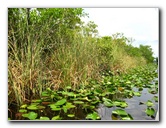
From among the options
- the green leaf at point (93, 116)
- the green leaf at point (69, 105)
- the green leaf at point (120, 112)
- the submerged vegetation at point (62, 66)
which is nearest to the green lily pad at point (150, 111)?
the submerged vegetation at point (62, 66)

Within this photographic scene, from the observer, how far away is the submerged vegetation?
2424mm

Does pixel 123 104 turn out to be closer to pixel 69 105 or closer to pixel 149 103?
pixel 149 103

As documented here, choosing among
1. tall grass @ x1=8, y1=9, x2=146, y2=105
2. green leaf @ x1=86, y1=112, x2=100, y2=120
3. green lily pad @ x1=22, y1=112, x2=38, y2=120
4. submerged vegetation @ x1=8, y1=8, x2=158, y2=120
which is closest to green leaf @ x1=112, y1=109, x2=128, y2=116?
submerged vegetation @ x1=8, y1=8, x2=158, y2=120

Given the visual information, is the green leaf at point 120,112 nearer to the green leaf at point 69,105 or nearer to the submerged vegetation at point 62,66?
the submerged vegetation at point 62,66

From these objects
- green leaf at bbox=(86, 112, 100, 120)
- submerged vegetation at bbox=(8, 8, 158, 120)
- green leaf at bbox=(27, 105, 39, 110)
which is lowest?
green leaf at bbox=(86, 112, 100, 120)

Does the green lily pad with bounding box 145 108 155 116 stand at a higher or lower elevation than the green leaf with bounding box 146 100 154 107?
lower

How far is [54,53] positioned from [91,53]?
36cm

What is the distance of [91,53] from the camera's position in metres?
2.81

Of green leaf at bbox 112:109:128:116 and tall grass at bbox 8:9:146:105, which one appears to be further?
tall grass at bbox 8:9:146:105

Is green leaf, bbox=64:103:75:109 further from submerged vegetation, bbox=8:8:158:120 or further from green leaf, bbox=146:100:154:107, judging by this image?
green leaf, bbox=146:100:154:107

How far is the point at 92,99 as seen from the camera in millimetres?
2557

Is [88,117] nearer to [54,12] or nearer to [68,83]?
[68,83]

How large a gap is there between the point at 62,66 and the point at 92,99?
390mm

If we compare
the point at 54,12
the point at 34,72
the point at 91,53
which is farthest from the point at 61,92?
the point at 54,12
